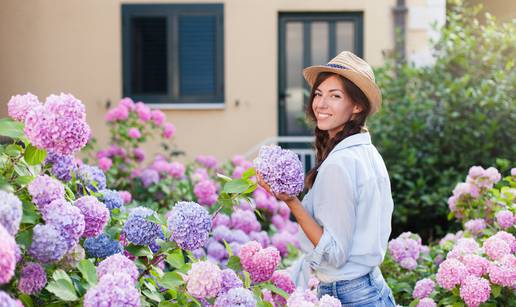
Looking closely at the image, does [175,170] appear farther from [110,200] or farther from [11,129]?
[11,129]

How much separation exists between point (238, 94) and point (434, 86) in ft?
9.97

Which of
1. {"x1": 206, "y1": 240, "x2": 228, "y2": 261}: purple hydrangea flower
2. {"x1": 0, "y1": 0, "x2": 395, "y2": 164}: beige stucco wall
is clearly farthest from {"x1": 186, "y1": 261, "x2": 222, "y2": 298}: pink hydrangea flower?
{"x1": 0, "y1": 0, "x2": 395, "y2": 164}: beige stucco wall

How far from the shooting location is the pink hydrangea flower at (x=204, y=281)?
1.59 metres

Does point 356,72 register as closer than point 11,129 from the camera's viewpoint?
No

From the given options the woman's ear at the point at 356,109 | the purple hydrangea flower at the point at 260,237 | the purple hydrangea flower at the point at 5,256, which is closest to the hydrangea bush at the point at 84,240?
the purple hydrangea flower at the point at 5,256

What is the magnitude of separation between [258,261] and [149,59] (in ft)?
23.6

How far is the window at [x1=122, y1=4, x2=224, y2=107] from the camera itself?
338 inches

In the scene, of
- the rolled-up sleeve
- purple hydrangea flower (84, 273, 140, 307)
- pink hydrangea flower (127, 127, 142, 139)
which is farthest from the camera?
pink hydrangea flower (127, 127, 142, 139)

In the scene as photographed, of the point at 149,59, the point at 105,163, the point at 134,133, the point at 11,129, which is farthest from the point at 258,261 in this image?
the point at 149,59

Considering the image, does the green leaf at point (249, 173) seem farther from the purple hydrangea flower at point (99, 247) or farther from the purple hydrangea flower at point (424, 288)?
the purple hydrangea flower at point (424, 288)

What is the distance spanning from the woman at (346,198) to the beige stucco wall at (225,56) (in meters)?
6.19

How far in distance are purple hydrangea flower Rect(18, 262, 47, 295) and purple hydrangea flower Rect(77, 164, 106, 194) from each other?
556 millimetres

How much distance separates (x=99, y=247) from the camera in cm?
173

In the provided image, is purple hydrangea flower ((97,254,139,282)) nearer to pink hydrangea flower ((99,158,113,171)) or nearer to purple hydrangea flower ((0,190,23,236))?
purple hydrangea flower ((0,190,23,236))
